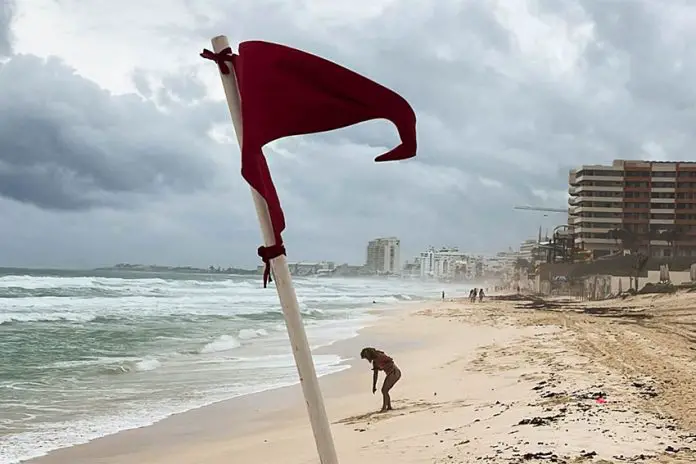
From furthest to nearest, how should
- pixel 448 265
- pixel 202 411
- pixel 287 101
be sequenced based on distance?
pixel 448 265 → pixel 202 411 → pixel 287 101

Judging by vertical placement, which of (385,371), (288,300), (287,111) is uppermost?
(287,111)

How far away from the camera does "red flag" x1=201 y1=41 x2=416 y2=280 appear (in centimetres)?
191

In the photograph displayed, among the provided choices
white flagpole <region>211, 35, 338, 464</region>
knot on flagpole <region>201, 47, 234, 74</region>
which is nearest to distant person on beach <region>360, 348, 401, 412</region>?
white flagpole <region>211, 35, 338, 464</region>

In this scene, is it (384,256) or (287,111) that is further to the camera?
(384,256)

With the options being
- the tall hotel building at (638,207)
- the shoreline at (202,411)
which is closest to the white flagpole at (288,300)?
the shoreline at (202,411)

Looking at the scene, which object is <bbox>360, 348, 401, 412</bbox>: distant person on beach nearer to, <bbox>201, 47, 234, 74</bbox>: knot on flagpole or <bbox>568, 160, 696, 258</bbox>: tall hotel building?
<bbox>201, 47, 234, 74</bbox>: knot on flagpole

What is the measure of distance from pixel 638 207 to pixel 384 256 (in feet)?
125

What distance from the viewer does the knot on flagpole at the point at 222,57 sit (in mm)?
1950

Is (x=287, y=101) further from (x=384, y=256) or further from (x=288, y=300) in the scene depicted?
(x=384, y=256)

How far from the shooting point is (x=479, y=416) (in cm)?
673

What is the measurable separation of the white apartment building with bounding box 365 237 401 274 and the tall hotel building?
98.7 feet

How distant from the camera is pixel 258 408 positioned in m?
8.60

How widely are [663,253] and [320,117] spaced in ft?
130

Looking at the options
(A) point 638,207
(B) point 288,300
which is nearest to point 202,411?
(B) point 288,300
